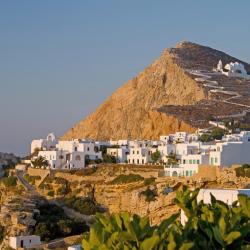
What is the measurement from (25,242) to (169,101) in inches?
1554

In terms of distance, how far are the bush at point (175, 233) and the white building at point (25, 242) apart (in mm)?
19475

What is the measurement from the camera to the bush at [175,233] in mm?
8747

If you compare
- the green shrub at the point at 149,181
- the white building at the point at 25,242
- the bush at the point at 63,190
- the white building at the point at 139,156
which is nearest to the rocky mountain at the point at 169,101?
the white building at the point at 139,156

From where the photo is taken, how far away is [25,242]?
28875mm

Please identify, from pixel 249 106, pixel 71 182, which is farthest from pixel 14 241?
pixel 249 106

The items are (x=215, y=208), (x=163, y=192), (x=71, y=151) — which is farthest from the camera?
(x=71, y=151)

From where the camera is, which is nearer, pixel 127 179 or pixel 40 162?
pixel 127 179

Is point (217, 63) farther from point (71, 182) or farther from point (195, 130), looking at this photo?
point (71, 182)

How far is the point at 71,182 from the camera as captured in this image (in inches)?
1576

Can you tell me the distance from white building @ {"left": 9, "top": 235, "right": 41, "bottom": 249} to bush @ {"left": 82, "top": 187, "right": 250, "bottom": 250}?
19.5 m

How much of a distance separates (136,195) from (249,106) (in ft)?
90.5

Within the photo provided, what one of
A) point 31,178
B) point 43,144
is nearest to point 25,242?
point 31,178

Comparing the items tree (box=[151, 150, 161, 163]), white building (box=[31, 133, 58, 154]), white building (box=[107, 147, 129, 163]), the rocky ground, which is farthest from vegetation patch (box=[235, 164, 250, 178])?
white building (box=[31, 133, 58, 154])

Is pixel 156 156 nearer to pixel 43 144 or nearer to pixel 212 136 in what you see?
pixel 212 136
